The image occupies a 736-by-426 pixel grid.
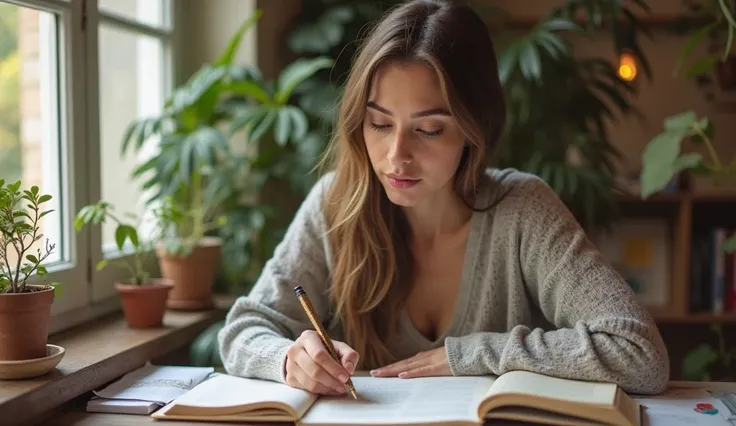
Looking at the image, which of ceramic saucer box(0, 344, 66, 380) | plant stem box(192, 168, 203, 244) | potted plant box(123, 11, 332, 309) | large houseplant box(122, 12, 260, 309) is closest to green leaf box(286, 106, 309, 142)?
potted plant box(123, 11, 332, 309)

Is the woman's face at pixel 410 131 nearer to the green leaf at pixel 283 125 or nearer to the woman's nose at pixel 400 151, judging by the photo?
the woman's nose at pixel 400 151

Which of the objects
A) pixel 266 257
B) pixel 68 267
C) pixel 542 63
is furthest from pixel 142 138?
pixel 542 63

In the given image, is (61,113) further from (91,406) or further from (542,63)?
(542,63)

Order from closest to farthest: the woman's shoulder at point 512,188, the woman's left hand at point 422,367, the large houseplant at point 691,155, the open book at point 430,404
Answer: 1. the open book at point 430,404
2. the woman's left hand at point 422,367
3. the woman's shoulder at point 512,188
4. the large houseplant at point 691,155

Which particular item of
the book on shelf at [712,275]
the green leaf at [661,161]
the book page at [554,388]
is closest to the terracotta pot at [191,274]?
the book page at [554,388]

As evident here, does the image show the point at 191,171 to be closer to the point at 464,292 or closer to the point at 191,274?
the point at 191,274

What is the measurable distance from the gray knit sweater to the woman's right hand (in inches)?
1.6

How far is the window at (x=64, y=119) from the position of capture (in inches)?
63.1

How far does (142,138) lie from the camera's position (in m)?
1.85

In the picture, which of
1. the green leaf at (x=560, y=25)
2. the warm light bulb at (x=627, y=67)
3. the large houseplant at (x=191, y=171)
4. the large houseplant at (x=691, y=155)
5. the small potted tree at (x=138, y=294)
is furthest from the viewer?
the warm light bulb at (x=627, y=67)

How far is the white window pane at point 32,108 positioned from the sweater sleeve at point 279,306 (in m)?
0.43

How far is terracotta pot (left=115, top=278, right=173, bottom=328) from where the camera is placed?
1.71 metres

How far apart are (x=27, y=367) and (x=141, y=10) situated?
3.91ft

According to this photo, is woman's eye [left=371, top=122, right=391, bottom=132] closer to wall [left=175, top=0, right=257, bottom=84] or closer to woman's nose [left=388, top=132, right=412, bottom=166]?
woman's nose [left=388, top=132, right=412, bottom=166]
